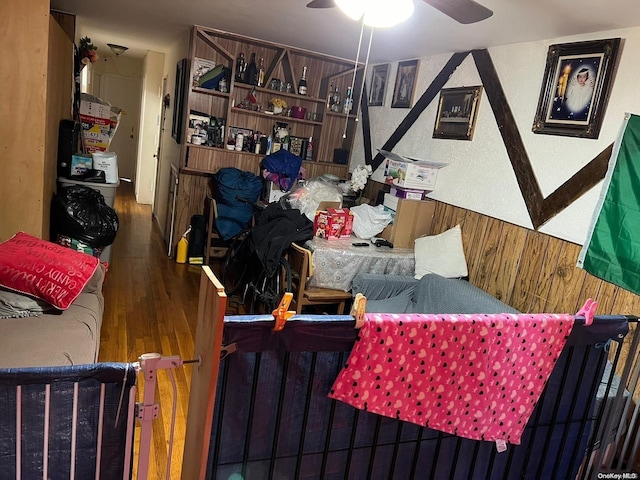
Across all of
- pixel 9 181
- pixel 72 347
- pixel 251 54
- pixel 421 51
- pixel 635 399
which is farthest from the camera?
pixel 251 54

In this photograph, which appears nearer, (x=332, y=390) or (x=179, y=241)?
(x=332, y=390)

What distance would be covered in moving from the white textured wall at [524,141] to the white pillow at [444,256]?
0.26 metres

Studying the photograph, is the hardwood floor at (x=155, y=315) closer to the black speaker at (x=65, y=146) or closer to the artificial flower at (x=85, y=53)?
the black speaker at (x=65, y=146)

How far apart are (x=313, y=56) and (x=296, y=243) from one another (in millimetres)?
2451

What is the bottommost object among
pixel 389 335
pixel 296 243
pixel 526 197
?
pixel 296 243

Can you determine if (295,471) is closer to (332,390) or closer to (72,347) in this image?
(332,390)

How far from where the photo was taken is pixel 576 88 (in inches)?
106

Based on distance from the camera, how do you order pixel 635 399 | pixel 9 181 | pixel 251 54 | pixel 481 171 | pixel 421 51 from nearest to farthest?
pixel 635 399
pixel 9 181
pixel 481 171
pixel 421 51
pixel 251 54

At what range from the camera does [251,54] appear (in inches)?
190

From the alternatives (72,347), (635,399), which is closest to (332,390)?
(72,347)

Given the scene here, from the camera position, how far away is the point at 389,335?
127 cm

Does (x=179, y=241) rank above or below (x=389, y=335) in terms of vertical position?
below

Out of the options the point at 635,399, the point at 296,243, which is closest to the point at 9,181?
the point at 296,243

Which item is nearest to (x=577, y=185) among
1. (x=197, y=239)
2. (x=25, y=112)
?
(x=25, y=112)
